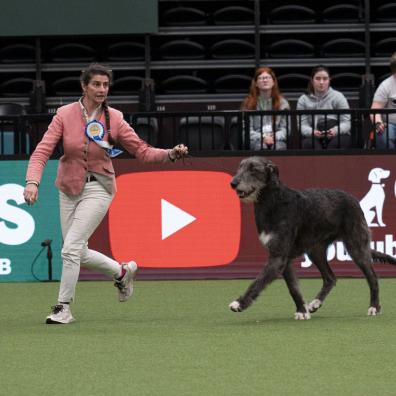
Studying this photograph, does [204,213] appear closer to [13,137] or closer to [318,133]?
[318,133]

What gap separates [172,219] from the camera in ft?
43.5

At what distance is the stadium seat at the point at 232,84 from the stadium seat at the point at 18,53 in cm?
284

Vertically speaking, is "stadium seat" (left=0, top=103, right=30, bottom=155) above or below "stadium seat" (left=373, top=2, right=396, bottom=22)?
below

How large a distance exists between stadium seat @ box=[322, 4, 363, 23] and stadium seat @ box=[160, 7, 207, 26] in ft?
5.95

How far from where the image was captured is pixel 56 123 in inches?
371

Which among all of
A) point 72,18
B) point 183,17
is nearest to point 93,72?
point 72,18

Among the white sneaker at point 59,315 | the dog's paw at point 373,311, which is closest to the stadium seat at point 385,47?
the dog's paw at point 373,311

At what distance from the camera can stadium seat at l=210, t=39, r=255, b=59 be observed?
18688 millimetres

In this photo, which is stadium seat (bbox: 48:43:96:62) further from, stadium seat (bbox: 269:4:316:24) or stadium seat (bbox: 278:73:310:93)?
stadium seat (bbox: 278:73:310:93)

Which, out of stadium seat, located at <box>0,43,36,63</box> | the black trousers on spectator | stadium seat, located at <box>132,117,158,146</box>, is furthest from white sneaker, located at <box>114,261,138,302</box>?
stadium seat, located at <box>0,43,36,63</box>

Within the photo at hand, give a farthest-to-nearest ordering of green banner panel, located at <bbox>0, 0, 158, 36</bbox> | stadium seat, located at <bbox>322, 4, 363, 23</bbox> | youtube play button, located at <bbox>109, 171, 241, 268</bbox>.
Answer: stadium seat, located at <bbox>322, 4, 363, 23</bbox>
green banner panel, located at <bbox>0, 0, 158, 36</bbox>
youtube play button, located at <bbox>109, 171, 241, 268</bbox>

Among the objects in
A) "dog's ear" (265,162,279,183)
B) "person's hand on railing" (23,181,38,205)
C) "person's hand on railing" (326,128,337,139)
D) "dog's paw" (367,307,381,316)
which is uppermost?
"person's hand on railing" (326,128,337,139)

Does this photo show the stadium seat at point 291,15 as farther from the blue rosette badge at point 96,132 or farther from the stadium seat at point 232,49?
the blue rosette badge at point 96,132

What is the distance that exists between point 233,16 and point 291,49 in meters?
1.06
